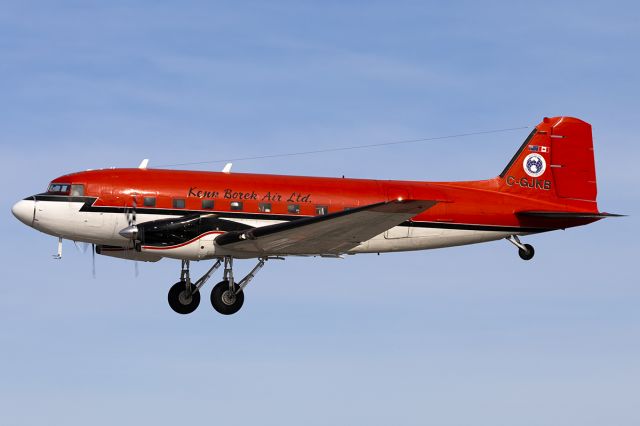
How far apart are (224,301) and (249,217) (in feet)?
8.12

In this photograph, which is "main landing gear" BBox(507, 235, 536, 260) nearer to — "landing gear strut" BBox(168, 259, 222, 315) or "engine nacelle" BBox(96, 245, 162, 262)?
"landing gear strut" BBox(168, 259, 222, 315)

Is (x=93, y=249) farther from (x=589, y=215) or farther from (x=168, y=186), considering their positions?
(x=589, y=215)

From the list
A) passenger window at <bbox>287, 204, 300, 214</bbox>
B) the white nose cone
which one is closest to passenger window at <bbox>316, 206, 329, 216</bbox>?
passenger window at <bbox>287, 204, 300, 214</bbox>

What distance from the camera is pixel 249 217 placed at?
33250 millimetres

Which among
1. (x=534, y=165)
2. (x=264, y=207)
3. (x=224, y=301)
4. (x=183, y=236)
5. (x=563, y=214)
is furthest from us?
(x=534, y=165)

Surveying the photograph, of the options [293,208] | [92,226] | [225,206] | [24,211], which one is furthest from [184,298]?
[24,211]

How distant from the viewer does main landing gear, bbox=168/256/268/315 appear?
32.8 meters

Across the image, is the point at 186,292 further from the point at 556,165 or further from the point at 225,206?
the point at 556,165

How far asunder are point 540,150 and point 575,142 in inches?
45.1

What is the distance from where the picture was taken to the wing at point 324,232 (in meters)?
29.9

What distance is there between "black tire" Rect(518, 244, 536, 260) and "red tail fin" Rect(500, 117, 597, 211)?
5.73ft

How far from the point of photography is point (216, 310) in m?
32.8

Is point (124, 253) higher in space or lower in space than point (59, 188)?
lower

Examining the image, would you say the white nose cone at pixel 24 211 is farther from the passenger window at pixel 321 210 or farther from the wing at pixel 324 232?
the passenger window at pixel 321 210
